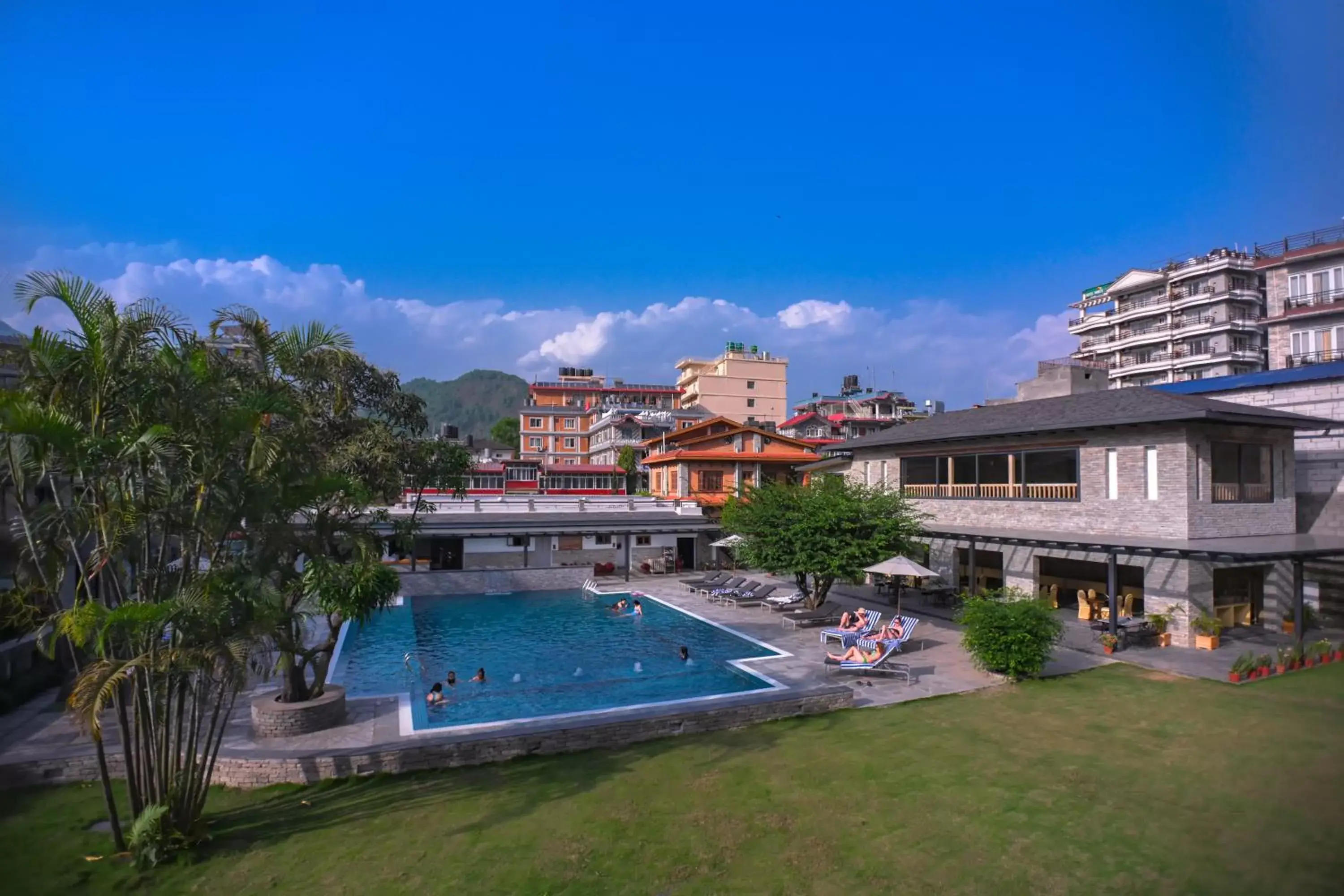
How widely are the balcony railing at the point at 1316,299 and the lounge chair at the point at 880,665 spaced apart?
36334mm

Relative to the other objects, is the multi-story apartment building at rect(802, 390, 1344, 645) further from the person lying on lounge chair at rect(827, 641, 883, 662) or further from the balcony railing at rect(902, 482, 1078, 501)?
the person lying on lounge chair at rect(827, 641, 883, 662)

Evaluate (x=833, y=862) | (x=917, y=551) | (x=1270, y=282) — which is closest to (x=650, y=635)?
(x=917, y=551)

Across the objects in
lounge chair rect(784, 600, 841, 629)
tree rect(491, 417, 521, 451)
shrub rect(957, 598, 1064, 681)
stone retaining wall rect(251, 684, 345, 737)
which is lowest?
lounge chair rect(784, 600, 841, 629)

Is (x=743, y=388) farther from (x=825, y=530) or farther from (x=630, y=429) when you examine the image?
(x=825, y=530)

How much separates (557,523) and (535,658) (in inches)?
534

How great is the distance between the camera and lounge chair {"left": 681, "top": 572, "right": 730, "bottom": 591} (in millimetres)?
29000

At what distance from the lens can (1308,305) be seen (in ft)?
123

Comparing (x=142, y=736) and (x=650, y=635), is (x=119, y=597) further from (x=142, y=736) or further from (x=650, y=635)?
(x=650, y=635)

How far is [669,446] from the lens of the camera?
5350 centimetres

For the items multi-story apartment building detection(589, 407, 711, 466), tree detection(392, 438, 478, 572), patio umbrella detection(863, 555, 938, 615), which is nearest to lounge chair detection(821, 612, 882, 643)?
patio umbrella detection(863, 555, 938, 615)

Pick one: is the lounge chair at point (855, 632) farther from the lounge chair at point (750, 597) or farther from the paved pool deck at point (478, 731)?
the lounge chair at point (750, 597)

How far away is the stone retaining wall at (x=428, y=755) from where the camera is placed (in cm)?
1015

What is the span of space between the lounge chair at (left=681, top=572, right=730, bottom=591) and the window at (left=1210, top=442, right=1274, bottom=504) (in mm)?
16346

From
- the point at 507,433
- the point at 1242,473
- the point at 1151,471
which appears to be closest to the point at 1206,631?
the point at 1151,471
